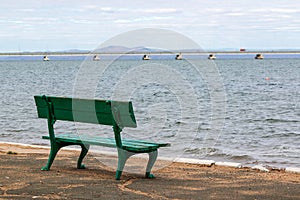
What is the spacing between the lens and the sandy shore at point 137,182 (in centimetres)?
721

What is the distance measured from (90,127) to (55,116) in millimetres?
10241

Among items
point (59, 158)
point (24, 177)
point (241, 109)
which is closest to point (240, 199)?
point (24, 177)

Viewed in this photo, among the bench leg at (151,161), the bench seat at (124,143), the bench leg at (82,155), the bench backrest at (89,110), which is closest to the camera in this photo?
the bench backrest at (89,110)

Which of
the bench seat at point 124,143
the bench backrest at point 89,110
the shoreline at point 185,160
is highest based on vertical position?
the bench backrest at point 89,110

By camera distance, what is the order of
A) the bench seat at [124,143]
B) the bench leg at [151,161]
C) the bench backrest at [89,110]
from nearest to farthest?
the bench backrest at [89,110] → the bench seat at [124,143] → the bench leg at [151,161]

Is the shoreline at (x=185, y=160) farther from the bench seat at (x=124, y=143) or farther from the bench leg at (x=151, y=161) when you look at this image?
the bench seat at (x=124, y=143)

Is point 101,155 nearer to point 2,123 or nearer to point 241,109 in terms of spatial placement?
point 2,123

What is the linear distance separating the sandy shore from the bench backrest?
31.6 inches

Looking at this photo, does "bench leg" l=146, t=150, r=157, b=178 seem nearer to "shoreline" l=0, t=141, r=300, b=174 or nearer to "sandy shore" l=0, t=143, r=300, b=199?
"sandy shore" l=0, t=143, r=300, b=199

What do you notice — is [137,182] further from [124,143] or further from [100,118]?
[100,118]

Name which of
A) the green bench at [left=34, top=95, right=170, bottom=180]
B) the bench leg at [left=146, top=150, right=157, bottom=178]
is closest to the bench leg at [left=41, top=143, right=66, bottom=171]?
the green bench at [left=34, top=95, right=170, bottom=180]

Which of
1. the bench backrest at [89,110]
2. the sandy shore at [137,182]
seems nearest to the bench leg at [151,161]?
the sandy shore at [137,182]

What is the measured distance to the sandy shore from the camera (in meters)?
7.21

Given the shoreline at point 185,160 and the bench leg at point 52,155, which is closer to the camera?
the bench leg at point 52,155
